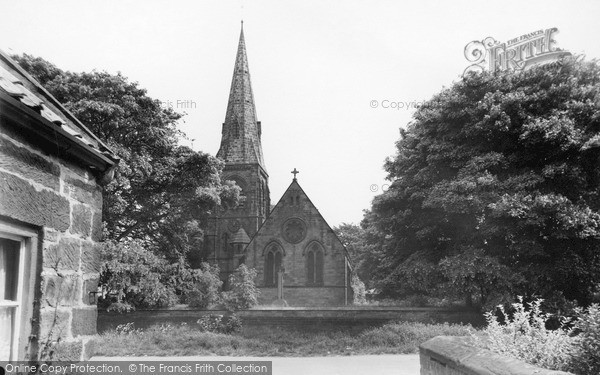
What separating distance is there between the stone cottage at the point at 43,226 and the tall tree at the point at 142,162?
16968 millimetres

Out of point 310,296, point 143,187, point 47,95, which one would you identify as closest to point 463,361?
point 47,95

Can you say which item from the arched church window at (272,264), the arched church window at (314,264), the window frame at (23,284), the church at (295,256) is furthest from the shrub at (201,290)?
the window frame at (23,284)

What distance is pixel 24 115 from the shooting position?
3498 millimetres

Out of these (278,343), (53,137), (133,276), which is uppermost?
(53,137)

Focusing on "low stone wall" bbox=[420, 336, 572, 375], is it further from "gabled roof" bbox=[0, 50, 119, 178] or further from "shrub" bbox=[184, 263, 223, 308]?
"shrub" bbox=[184, 263, 223, 308]

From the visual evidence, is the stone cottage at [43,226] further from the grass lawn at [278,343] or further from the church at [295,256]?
the church at [295,256]

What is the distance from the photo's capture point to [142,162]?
904 inches

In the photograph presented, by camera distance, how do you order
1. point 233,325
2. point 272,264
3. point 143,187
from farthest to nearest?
point 272,264 → point 143,187 → point 233,325

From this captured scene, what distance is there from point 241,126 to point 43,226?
4342 cm

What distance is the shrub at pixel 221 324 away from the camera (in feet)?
67.7

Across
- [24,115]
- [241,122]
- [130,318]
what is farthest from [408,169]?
[241,122]

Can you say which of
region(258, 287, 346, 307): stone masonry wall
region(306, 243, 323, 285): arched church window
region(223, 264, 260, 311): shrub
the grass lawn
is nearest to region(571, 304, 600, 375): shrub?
the grass lawn

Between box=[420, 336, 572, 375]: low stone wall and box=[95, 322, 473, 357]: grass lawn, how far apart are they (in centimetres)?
777

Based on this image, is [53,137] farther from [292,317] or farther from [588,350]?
[292,317]
